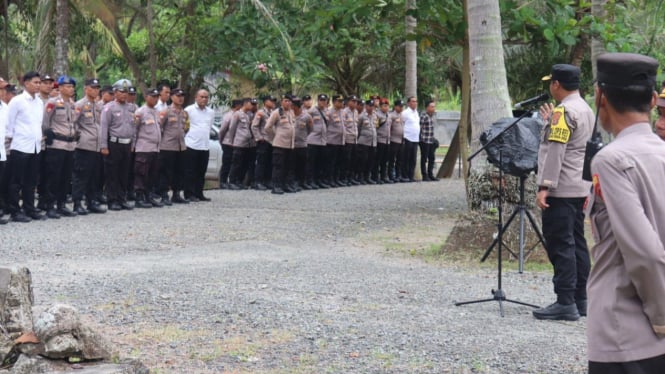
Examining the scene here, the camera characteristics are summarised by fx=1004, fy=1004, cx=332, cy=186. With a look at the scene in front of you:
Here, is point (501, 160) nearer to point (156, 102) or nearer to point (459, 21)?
point (459, 21)

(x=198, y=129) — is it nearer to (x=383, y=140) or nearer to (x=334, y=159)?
(x=334, y=159)

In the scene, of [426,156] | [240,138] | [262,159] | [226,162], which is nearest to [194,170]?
[240,138]

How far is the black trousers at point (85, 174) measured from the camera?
49.8 ft

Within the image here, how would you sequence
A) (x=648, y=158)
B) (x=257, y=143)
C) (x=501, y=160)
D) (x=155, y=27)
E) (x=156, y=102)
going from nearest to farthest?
1. (x=648, y=158)
2. (x=501, y=160)
3. (x=156, y=102)
4. (x=257, y=143)
5. (x=155, y=27)

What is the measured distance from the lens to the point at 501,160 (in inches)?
342

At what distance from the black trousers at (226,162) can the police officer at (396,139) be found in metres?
4.33

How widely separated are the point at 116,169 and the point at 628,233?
1325 cm

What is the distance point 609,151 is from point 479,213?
7853mm

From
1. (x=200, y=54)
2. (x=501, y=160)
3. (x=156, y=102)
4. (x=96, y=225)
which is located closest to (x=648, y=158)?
(x=501, y=160)

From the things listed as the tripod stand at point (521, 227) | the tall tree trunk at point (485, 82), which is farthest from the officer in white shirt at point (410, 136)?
the tripod stand at point (521, 227)

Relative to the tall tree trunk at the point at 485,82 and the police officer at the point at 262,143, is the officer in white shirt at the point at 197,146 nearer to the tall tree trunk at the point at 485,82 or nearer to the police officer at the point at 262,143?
the police officer at the point at 262,143

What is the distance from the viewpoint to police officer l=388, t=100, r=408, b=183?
78.0 ft

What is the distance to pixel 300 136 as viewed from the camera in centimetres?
2103

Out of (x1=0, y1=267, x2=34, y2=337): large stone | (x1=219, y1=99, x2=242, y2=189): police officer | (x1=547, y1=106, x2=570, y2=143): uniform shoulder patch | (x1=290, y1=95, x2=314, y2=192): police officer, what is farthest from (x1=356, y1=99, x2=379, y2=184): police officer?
(x1=0, y1=267, x2=34, y2=337): large stone
